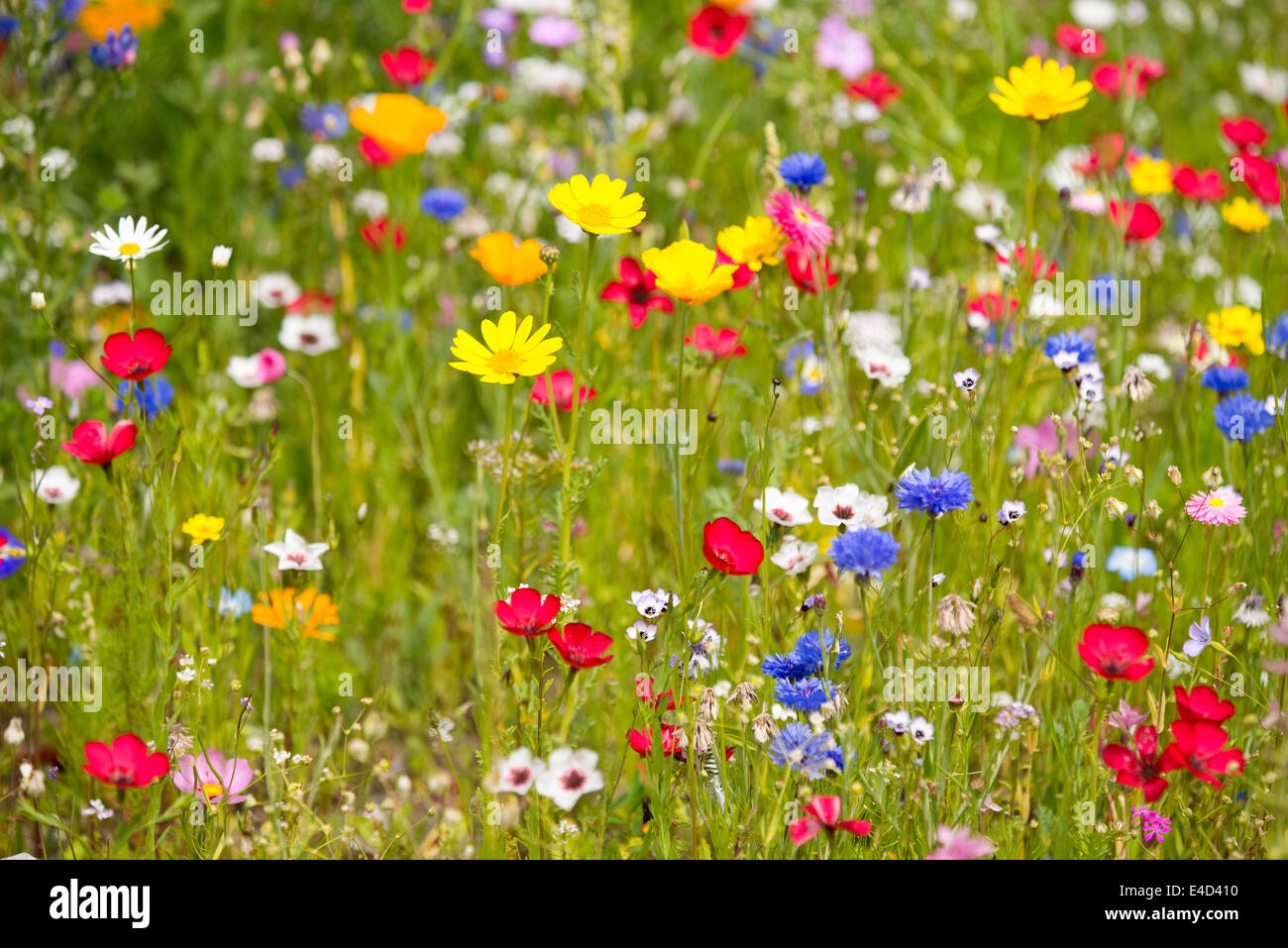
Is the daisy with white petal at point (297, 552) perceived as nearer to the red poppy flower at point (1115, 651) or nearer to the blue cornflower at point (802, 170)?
the blue cornflower at point (802, 170)

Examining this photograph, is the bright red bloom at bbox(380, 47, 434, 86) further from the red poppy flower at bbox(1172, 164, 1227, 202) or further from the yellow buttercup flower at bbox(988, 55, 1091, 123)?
the red poppy flower at bbox(1172, 164, 1227, 202)

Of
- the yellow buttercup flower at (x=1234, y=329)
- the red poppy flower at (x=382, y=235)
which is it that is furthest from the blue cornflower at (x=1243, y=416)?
the red poppy flower at (x=382, y=235)

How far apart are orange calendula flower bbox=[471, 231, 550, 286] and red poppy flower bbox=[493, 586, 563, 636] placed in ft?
1.73

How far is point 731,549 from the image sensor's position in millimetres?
1613

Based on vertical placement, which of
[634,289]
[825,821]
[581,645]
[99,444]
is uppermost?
[634,289]

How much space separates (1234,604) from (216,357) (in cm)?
225

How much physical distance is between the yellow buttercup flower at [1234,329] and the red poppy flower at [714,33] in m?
1.57

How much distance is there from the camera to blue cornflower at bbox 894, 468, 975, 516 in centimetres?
159

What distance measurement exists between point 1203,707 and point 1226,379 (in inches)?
34.0

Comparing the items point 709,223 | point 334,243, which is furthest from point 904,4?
point 334,243

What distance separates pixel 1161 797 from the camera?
174cm

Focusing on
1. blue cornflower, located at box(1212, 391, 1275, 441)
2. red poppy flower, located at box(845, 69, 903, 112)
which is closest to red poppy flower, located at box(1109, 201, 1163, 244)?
blue cornflower, located at box(1212, 391, 1275, 441)

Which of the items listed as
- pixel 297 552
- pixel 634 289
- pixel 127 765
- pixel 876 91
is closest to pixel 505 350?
pixel 634 289

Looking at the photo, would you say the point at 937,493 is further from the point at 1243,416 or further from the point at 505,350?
the point at 1243,416
